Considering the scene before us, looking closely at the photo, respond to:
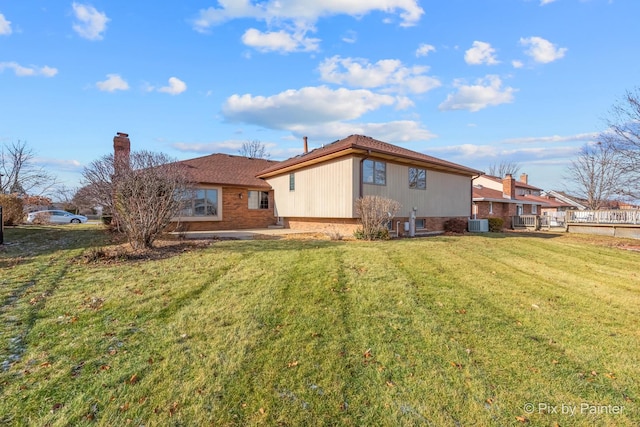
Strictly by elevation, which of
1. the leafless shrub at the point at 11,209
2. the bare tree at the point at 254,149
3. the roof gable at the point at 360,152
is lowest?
the leafless shrub at the point at 11,209

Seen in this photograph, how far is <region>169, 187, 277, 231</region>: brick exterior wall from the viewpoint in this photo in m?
15.4

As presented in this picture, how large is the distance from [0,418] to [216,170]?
15.4 metres

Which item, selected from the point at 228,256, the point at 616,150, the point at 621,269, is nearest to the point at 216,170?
the point at 228,256

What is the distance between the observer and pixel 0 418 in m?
2.38

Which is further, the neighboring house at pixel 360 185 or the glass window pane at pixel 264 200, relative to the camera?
the glass window pane at pixel 264 200

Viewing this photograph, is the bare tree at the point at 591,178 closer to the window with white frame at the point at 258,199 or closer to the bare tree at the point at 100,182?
the window with white frame at the point at 258,199

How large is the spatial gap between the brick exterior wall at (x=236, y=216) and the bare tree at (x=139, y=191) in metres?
4.99

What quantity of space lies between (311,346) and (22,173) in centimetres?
3062

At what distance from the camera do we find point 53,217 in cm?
2302

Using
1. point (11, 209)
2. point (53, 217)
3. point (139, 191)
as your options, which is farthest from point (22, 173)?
point (139, 191)

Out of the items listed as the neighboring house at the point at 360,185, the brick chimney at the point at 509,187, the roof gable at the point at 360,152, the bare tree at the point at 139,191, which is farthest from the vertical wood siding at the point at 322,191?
the brick chimney at the point at 509,187

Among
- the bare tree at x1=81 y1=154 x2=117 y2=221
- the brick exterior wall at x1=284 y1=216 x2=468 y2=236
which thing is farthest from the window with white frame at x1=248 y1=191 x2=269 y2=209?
the bare tree at x1=81 y1=154 x2=117 y2=221

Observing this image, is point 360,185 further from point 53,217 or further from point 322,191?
point 53,217

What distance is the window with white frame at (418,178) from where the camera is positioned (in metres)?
14.2
